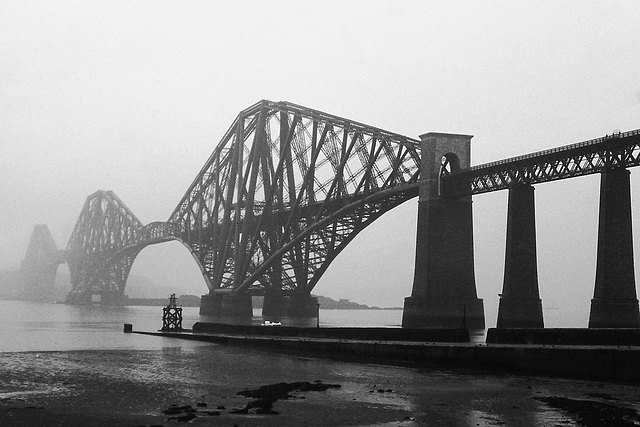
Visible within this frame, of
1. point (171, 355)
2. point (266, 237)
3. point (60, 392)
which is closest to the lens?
point (60, 392)

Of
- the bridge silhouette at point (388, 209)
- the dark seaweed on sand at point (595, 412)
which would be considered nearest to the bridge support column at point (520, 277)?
the bridge silhouette at point (388, 209)

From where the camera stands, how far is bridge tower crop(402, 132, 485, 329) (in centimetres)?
6950

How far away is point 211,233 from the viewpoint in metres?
135

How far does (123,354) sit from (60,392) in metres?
18.1

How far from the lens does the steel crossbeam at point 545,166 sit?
5494 centimetres

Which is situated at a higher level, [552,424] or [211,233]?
[211,233]

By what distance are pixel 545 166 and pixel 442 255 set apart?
40.1 ft

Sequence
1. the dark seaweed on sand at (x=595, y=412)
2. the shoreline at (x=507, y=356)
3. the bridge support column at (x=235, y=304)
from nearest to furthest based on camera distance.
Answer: the dark seaweed on sand at (x=595, y=412), the shoreline at (x=507, y=356), the bridge support column at (x=235, y=304)

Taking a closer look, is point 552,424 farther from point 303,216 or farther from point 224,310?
point 224,310

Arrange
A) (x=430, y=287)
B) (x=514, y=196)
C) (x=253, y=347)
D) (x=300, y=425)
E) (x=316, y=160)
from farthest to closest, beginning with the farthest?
(x=316, y=160), (x=430, y=287), (x=514, y=196), (x=253, y=347), (x=300, y=425)

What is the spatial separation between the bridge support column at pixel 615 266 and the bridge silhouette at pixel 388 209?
6cm

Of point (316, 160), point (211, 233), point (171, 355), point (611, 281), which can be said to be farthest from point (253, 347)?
point (211, 233)

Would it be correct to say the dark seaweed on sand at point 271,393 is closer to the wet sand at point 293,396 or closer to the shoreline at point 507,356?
the wet sand at point 293,396

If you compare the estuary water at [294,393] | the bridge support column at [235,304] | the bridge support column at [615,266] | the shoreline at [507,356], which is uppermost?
the bridge support column at [615,266]
